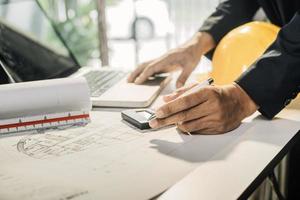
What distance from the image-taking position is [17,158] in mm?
679

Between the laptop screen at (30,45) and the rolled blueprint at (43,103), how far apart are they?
9.3 inches

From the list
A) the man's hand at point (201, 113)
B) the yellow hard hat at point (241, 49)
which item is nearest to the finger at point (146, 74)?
the yellow hard hat at point (241, 49)

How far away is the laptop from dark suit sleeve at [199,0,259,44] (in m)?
0.26

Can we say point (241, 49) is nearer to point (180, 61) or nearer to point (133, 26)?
point (180, 61)

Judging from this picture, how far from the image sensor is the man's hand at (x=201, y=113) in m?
0.77

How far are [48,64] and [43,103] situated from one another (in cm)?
37

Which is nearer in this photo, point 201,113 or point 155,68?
point 201,113

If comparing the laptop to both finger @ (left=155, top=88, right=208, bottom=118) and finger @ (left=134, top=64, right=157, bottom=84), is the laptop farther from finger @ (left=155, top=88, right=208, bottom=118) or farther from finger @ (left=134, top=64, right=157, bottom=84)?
finger @ (left=155, top=88, right=208, bottom=118)

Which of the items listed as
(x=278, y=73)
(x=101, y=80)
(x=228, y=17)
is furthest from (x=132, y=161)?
(x=228, y=17)

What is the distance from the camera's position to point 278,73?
0.89 m

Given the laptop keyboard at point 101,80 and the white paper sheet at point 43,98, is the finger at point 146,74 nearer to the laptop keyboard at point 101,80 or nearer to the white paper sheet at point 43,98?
the laptop keyboard at point 101,80

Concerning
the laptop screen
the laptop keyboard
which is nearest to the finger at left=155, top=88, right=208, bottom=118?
the laptop keyboard

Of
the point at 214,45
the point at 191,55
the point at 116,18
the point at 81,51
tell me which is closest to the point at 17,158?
the point at 191,55

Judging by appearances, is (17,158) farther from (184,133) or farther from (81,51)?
(81,51)
